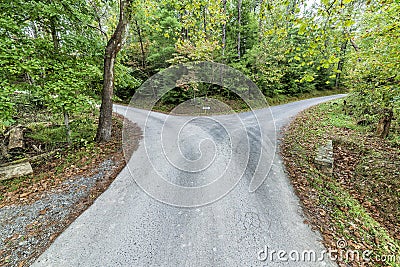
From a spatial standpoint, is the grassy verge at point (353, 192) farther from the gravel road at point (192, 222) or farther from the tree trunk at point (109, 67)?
the tree trunk at point (109, 67)

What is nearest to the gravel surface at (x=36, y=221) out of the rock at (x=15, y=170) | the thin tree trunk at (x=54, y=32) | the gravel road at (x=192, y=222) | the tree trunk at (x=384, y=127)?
the gravel road at (x=192, y=222)

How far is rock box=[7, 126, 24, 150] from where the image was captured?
558 centimetres

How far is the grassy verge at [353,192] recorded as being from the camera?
9.27 feet

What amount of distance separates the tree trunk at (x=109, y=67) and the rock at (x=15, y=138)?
2.21 metres

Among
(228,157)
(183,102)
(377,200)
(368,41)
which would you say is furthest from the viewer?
(183,102)

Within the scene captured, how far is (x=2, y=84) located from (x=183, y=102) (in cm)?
1169

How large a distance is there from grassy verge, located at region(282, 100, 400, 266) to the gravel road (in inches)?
13.9

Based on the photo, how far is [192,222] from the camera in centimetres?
305

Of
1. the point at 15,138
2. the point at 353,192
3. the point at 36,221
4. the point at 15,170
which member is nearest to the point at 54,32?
the point at 15,138

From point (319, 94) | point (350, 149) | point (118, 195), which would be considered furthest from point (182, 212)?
point (319, 94)

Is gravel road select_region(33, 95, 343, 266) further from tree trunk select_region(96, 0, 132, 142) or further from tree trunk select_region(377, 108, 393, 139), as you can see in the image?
tree trunk select_region(377, 108, 393, 139)

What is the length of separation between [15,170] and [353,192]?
27.9 ft

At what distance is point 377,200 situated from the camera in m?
4.22

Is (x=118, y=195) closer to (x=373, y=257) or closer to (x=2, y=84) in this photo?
(x=2, y=84)
